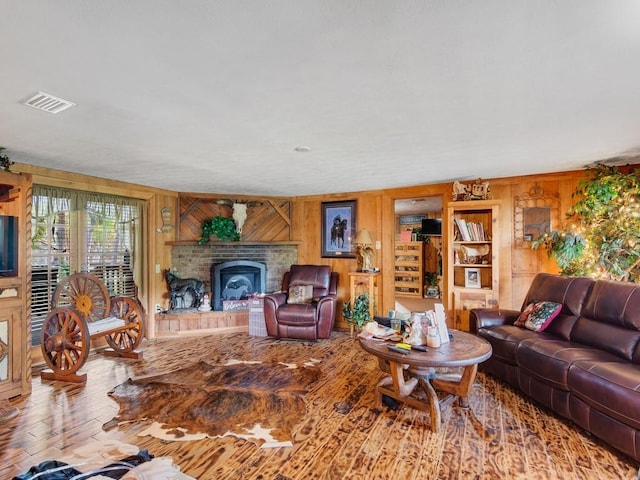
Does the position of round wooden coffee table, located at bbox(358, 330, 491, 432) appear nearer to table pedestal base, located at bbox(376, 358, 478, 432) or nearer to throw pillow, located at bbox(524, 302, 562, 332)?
table pedestal base, located at bbox(376, 358, 478, 432)

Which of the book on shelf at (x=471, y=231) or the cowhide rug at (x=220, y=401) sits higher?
the book on shelf at (x=471, y=231)

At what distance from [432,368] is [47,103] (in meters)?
3.29

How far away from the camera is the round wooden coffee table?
8.04ft

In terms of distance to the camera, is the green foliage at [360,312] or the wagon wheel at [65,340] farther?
the green foliage at [360,312]

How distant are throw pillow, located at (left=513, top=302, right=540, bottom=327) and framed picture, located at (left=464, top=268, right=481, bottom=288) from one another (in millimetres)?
900

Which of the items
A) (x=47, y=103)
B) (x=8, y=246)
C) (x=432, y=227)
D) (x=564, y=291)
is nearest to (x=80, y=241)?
(x=8, y=246)

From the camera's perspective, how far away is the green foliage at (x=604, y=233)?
341 centimetres

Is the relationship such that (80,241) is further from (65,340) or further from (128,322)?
(65,340)

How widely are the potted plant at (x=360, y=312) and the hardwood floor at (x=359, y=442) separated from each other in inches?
67.4

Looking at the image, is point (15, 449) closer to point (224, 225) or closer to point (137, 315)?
point (137, 315)

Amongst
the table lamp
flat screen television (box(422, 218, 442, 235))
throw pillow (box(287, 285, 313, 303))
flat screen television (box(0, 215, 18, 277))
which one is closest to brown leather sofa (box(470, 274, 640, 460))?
the table lamp

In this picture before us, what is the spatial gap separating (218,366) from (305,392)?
47.3 inches

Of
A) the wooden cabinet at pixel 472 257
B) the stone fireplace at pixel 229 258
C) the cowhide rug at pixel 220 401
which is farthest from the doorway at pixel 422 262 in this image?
the cowhide rug at pixel 220 401

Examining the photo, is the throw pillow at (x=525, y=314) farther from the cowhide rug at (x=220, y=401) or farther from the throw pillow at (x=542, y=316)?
the cowhide rug at (x=220, y=401)
